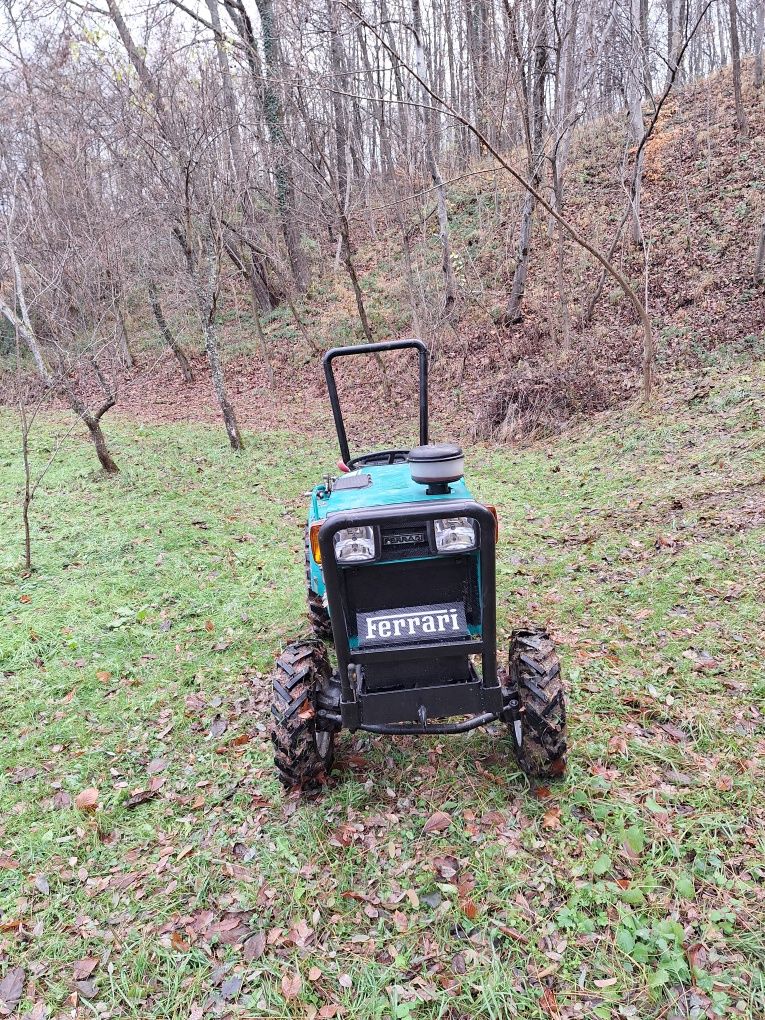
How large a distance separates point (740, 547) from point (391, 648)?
3.54 meters

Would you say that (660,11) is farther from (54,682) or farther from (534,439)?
(54,682)

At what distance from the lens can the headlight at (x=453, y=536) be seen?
8.36 feet

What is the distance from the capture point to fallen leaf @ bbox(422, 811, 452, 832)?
2.85 m

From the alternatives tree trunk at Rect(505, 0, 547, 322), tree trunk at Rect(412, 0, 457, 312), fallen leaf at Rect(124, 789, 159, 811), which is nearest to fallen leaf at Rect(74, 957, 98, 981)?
fallen leaf at Rect(124, 789, 159, 811)

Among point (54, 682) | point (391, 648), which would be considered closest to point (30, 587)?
point (54, 682)

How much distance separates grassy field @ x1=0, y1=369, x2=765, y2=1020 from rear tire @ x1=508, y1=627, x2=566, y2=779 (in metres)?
0.18

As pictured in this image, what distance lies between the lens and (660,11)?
16562 mm

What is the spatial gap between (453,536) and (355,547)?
1.40 ft

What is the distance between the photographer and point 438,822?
113 inches

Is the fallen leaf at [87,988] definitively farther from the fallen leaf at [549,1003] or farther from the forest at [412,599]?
the fallen leaf at [549,1003]

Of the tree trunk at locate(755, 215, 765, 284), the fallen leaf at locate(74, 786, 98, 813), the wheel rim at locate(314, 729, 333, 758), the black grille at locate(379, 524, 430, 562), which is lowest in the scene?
the fallen leaf at locate(74, 786, 98, 813)

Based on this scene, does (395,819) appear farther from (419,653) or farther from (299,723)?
(419,653)

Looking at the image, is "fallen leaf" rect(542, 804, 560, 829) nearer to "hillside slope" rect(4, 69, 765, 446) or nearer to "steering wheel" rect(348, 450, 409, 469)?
"steering wheel" rect(348, 450, 409, 469)

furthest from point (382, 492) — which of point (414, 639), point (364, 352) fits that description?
point (364, 352)
